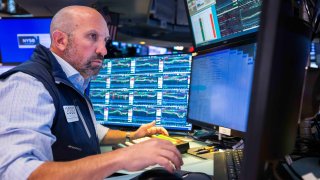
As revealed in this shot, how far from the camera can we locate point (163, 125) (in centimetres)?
163

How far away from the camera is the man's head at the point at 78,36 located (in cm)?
125

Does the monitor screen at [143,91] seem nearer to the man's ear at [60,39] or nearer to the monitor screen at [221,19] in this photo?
the monitor screen at [221,19]

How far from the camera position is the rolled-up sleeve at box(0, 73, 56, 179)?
737 millimetres

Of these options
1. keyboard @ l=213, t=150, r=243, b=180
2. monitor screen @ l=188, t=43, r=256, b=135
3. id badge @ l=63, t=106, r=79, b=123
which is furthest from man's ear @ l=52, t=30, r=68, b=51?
keyboard @ l=213, t=150, r=243, b=180

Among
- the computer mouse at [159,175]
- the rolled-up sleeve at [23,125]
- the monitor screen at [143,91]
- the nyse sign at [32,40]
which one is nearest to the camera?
the computer mouse at [159,175]

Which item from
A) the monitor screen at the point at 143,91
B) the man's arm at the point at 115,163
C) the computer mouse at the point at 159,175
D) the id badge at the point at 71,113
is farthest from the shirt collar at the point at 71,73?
the computer mouse at the point at 159,175

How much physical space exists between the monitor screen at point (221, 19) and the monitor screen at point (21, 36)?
112 centimetres

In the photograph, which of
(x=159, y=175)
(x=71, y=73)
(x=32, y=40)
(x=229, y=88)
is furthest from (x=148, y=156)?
(x=32, y=40)

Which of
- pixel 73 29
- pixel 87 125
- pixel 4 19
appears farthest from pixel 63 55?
pixel 4 19

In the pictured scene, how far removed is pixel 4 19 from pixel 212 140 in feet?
5.77

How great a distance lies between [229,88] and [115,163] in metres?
0.60

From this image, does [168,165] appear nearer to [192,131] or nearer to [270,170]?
[270,170]

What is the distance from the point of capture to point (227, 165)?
897mm

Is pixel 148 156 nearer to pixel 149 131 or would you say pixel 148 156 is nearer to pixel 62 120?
pixel 62 120
